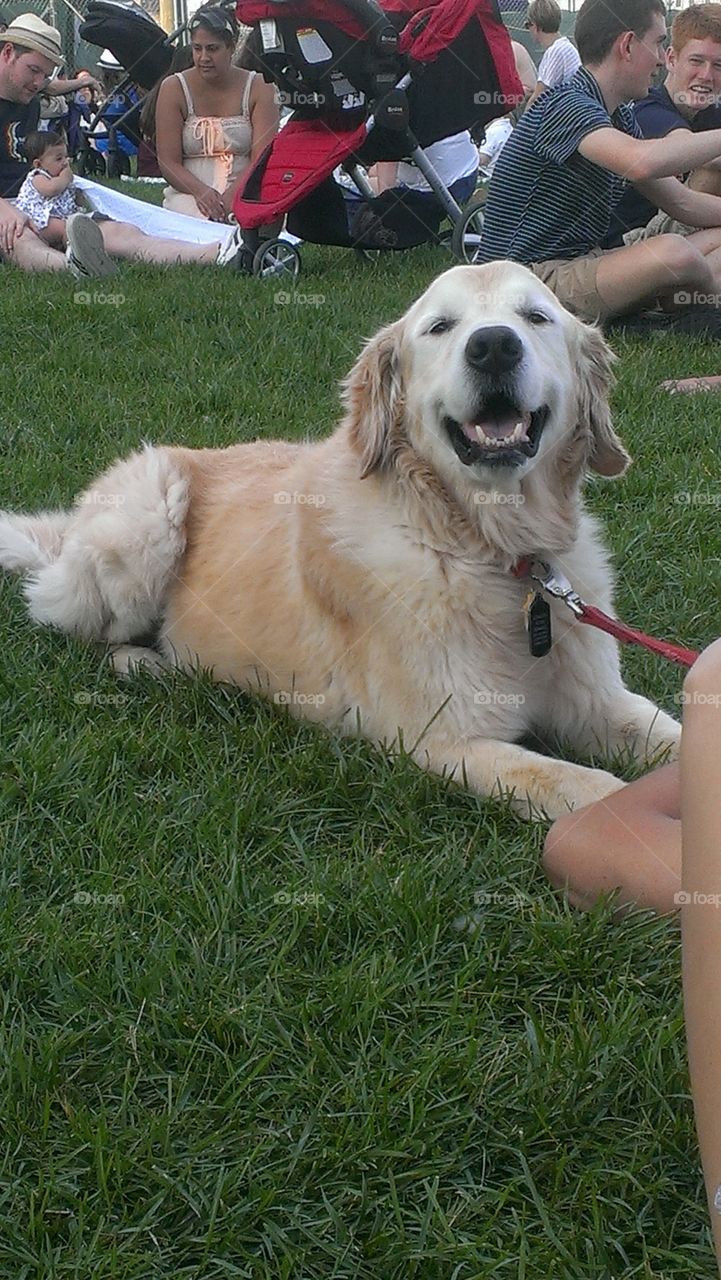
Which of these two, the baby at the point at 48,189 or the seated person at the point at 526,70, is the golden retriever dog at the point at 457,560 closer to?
the baby at the point at 48,189

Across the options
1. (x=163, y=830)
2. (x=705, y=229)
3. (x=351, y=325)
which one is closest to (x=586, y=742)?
(x=163, y=830)

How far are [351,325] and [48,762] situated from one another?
14.4ft

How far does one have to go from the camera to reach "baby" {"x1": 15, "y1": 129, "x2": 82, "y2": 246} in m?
8.80

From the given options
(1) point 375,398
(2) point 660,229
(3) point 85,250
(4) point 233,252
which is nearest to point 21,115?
(3) point 85,250

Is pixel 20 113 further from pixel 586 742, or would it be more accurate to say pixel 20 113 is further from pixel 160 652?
pixel 586 742

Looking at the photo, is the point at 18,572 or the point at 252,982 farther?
the point at 18,572

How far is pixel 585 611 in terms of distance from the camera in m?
2.75

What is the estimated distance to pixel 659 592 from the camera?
12.3 ft

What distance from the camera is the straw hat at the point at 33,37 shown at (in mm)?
8773

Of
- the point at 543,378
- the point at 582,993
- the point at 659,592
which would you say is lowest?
the point at 659,592

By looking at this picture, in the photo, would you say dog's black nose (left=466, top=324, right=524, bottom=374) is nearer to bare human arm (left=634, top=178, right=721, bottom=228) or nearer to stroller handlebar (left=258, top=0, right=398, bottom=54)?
bare human arm (left=634, top=178, right=721, bottom=228)

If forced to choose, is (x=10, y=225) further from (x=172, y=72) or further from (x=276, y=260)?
(x=172, y=72)

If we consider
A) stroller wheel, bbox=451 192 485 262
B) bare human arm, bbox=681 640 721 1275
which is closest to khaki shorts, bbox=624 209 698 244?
stroller wheel, bbox=451 192 485 262

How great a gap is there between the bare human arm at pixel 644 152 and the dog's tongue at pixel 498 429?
3.45m
